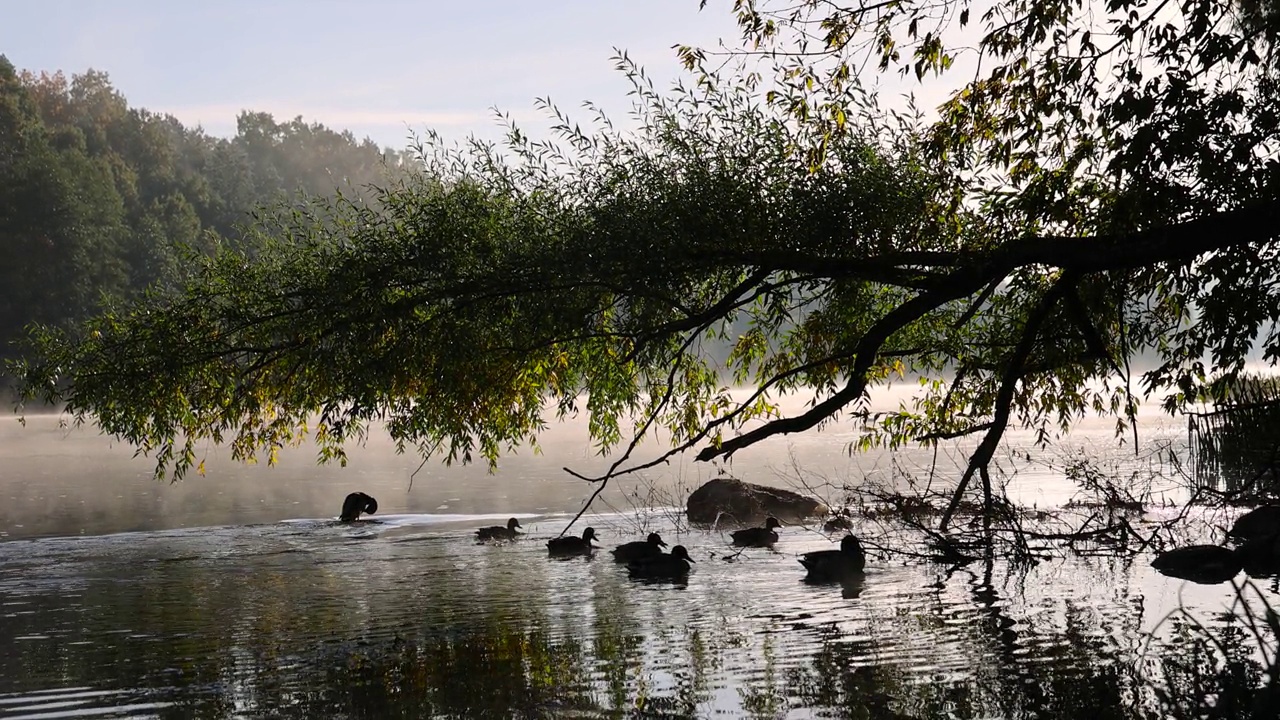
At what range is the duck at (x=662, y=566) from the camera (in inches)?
666

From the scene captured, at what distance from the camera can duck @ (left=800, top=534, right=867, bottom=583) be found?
1603cm

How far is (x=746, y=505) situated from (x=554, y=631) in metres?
11.1

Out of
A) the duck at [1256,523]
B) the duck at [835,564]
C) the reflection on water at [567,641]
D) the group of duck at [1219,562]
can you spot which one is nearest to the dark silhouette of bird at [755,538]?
the reflection on water at [567,641]

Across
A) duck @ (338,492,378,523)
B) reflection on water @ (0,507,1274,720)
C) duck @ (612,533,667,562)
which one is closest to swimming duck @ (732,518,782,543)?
reflection on water @ (0,507,1274,720)

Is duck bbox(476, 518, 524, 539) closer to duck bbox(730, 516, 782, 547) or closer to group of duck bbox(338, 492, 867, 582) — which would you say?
group of duck bbox(338, 492, 867, 582)

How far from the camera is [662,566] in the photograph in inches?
670

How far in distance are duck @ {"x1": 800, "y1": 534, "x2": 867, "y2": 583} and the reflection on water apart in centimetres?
30

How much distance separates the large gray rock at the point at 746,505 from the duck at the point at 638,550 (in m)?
5.25

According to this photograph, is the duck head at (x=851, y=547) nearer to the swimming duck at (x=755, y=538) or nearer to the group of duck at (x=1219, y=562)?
the swimming duck at (x=755, y=538)

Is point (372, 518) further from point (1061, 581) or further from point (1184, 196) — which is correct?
point (1184, 196)

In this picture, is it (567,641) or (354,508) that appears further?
(354,508)

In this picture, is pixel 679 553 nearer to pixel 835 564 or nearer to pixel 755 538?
pixel 835 564

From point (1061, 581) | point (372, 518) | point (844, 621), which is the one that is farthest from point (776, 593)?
point (372, 518)

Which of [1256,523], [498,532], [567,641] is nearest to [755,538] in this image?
[498,532]
